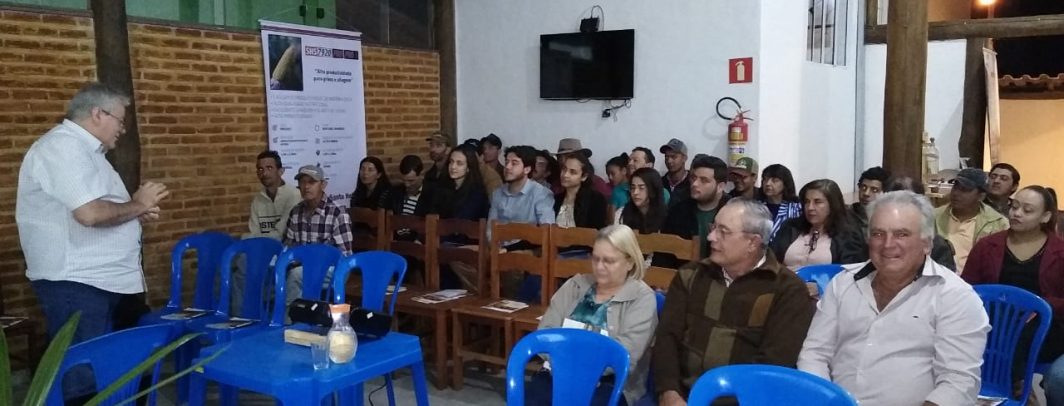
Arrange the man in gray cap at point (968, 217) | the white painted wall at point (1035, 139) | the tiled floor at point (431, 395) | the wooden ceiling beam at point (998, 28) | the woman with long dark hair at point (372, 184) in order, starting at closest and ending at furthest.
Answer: the tiled floor at point (431, 395), the man in gray cap at point (968, 217), the woman with long dark hair at point (372, 184), the wooden ceiling beam at point (998, 28), the white painted wall at point (1035, 139)

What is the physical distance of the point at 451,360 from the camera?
4297 mm

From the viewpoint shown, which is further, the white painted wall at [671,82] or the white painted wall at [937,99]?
the white painted wall at [937,99]

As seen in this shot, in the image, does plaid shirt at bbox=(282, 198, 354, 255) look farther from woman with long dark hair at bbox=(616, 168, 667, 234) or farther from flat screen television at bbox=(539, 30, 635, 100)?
flat screen television at bbox=(539, 30, 635, 100)

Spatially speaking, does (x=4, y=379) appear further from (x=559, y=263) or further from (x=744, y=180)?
(x=744, y=180)

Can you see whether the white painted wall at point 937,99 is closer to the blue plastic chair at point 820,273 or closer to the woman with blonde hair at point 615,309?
the blue plastic chair at point 820,273

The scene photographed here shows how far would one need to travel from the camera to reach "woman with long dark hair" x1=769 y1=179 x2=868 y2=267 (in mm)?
3625

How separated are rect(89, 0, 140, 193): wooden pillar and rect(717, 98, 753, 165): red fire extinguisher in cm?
374

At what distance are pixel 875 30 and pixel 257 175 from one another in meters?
5.65

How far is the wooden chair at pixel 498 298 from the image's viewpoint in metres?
3.95

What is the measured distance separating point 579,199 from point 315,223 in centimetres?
149

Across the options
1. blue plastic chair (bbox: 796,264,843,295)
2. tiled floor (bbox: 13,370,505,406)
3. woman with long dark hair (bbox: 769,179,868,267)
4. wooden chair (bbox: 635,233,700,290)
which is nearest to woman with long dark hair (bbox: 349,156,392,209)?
tiled floor (bbox: 13,370,505,406)

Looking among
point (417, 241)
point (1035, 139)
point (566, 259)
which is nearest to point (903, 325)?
point (566, 259)

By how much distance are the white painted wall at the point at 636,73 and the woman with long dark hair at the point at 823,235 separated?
2012mm

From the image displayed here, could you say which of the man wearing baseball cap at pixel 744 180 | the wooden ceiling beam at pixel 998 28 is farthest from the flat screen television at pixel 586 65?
the wooden ceiling beam at pixel 998 28
